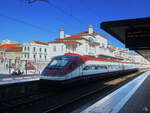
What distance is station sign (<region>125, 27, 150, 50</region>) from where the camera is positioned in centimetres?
852

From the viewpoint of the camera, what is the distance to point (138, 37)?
873 cm

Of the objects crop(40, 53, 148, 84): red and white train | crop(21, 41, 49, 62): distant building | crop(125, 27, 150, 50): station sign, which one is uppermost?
crop(21, 41, 49, 62): distant building

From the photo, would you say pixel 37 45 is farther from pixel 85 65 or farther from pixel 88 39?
pixel 85 65

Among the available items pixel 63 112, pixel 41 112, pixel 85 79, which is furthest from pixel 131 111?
pixel 85 79

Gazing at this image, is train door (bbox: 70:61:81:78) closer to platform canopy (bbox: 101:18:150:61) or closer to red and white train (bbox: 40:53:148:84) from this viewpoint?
red and white train (bbox: 40:53:148:84)

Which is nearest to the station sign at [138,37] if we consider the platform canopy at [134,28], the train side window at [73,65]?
the platform canopy at [134,28]

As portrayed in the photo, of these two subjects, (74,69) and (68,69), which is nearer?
(68,69)

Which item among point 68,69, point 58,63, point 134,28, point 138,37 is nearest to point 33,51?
point 58,63

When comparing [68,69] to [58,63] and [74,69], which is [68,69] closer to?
[74,69]

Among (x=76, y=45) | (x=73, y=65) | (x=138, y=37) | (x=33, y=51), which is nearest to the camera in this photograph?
(x=138, y=37)

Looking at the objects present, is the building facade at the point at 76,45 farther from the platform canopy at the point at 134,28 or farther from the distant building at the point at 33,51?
the platform canopy at the point at 134,28

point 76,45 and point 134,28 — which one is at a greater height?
point 76,45

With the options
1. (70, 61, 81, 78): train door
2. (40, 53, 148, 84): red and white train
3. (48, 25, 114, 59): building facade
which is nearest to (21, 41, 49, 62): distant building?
(48, 25, 114, 59): building facade

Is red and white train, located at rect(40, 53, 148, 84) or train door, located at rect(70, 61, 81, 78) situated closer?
red and white train, located at rect(40, 53, 148, 84)
